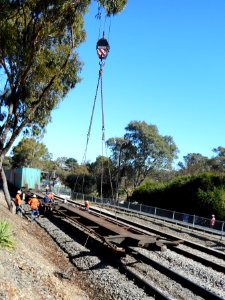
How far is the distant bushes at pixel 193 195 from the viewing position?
36.9 metres

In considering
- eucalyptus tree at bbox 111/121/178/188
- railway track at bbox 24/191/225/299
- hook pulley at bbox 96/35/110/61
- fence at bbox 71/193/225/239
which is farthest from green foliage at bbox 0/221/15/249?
eucalyptus tree at bbox 111/121/178/188

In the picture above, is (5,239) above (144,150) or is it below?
below

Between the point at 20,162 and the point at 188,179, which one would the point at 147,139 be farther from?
the point at 20,162

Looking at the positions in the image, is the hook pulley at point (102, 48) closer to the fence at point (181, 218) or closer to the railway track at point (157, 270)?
the railway track at point (157, 270)

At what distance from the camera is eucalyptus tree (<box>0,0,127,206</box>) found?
64.5 feet

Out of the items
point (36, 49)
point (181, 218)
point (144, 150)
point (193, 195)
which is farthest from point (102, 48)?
point (144, 150)

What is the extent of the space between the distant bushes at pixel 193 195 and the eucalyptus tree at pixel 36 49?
58.6ft

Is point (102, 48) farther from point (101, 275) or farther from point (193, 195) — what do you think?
point (193, 195)

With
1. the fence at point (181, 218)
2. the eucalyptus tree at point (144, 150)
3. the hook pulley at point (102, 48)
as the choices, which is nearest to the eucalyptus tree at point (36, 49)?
the hook pulley at point (102, 48)

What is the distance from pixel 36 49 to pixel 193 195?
23.8 metres

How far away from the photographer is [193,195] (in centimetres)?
3994

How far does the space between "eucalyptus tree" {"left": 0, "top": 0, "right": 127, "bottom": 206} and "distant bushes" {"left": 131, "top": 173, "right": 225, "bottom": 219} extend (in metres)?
17.9

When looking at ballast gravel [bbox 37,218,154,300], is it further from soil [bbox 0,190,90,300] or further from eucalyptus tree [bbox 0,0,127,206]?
eucalyptus tree [bbox 0,0,127,206]

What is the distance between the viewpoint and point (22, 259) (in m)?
11.1
